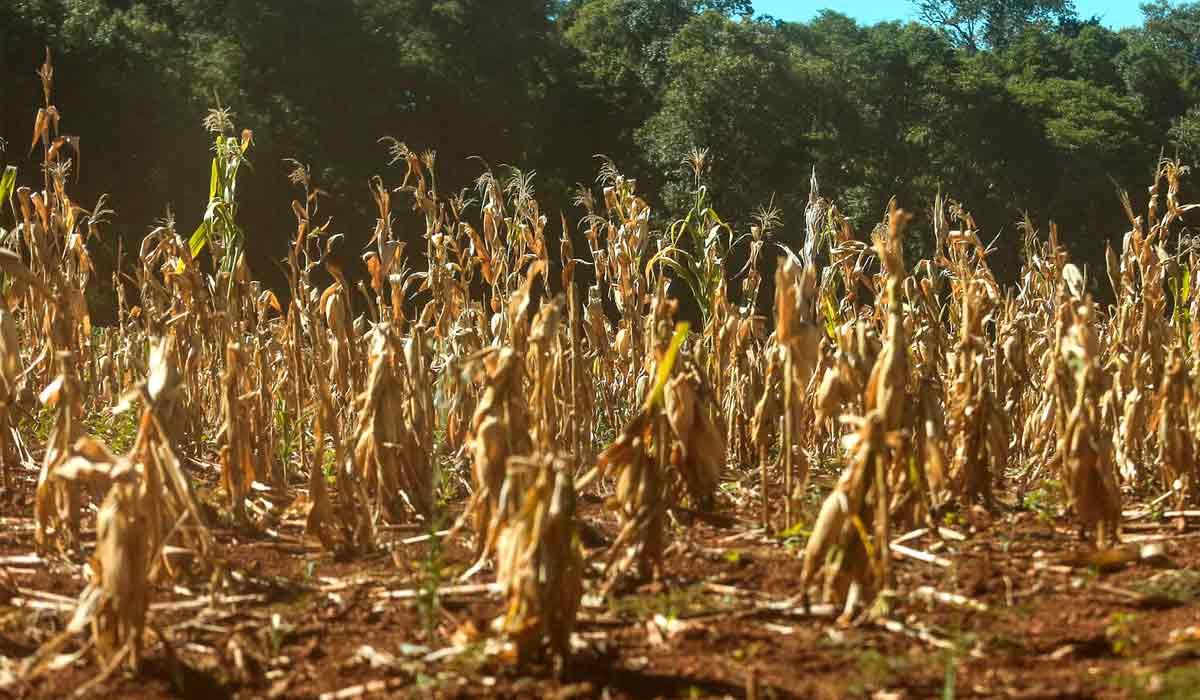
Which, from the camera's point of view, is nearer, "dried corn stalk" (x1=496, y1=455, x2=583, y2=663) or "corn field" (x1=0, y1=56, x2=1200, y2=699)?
"dried corn stalk" (x1=496, y1=455, x2=583, y2=663)

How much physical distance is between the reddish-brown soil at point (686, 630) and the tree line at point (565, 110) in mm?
12614

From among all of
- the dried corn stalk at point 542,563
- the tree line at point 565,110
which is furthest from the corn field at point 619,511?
the tree line at point 565,110

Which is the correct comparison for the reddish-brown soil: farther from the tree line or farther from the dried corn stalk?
the tree line

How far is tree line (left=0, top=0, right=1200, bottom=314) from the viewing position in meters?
17.8

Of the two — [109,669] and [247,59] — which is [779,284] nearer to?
[109,669]

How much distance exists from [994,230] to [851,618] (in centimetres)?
2302

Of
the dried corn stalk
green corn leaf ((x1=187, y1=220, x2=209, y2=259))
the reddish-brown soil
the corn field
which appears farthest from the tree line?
the dried corn stalk

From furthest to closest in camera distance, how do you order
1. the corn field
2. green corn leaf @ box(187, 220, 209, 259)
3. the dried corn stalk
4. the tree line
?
the tree line
green corn leaf @ box(187, 220, 209, 259)
the corn field
the dried corn stalk

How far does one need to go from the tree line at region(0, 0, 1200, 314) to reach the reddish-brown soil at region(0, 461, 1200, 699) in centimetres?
1261

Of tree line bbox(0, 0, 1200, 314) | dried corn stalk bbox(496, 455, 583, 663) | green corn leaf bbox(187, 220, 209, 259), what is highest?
tree line bbox(0, 0, 1200, 314)

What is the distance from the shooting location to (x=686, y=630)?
98.7 inches

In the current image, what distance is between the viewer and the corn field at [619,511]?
7.37 ft

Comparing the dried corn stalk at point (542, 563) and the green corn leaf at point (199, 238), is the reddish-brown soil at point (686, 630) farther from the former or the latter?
the green corn leaf at point (199, 238)

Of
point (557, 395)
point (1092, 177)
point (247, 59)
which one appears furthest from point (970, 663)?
point (1092, 177)
